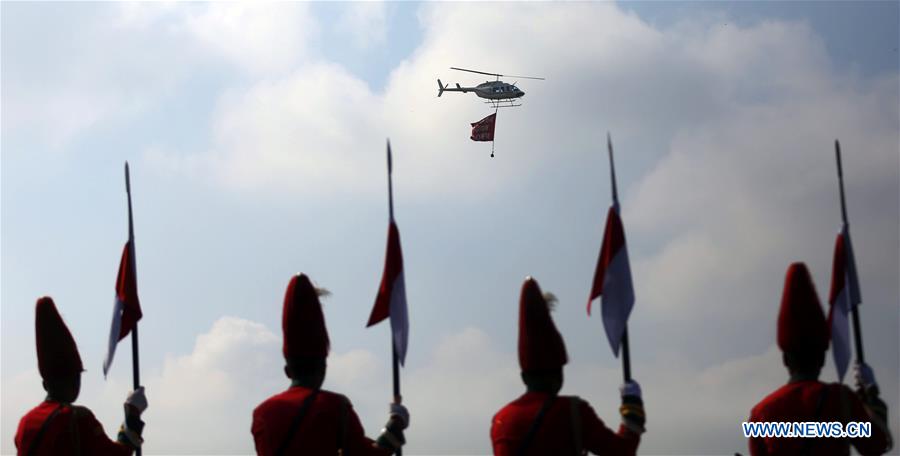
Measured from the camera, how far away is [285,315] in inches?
591

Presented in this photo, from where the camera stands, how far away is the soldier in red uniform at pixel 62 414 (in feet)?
50.6

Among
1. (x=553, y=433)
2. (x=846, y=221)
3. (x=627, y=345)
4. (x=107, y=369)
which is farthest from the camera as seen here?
(x=107, y=369)

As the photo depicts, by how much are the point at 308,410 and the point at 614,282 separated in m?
4.16

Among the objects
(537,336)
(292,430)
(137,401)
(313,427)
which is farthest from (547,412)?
(137,401)

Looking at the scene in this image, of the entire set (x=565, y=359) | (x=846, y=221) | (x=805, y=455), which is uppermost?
(x=846, y=221)

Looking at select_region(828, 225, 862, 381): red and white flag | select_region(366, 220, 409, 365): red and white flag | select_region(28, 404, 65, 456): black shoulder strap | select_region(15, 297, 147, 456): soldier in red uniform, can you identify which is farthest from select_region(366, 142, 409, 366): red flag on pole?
select_region(828, 225, 862, 381): red and white flag

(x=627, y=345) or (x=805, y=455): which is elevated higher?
(x=627, y=345)

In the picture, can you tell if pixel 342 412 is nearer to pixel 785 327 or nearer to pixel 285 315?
pixel 285 315

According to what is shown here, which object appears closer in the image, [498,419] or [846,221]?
[498,419]

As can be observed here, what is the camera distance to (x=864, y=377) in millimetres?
14734

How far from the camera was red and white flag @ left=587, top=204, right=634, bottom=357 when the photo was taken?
1529cm

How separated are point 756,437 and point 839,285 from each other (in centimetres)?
264

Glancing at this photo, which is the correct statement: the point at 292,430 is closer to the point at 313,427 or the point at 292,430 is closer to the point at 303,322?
the point at 313,427

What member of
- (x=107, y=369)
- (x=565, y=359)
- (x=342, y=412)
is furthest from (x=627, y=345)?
(x=107, y=369)
